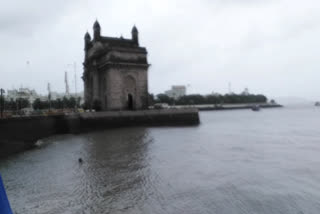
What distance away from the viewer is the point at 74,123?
100 feet

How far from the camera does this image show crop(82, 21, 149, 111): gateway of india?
124ft

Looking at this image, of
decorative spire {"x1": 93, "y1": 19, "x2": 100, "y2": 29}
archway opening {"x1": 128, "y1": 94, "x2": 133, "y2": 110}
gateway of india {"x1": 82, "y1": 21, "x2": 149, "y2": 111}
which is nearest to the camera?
gateway of india {"x1": 82, "y1": 21, "x2": 149, "y2": 111}

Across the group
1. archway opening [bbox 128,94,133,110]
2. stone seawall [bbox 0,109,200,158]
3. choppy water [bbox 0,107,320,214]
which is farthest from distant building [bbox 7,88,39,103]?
choppy water [bbox 0,107,320,214]

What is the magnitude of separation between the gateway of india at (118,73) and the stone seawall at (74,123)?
14.4 feet

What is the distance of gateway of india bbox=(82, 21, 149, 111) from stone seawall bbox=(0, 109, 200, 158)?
4.37 m

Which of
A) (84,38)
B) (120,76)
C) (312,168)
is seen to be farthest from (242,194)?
(84,38)

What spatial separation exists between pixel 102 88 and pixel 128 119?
8853 millimetres

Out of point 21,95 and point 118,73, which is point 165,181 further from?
point 21,95

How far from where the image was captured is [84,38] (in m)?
48.0

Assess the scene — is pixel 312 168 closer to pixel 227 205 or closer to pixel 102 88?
pixel 227 205

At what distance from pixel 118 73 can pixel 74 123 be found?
1079 cm

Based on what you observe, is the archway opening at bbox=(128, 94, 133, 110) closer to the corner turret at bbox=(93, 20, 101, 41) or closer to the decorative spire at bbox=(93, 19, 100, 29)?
the corner turret at bbox=(93, 20, 101, 41)

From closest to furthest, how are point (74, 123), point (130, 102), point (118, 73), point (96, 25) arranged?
point (74, 123), point (118, 73), point (130, 102), point (96, 25)

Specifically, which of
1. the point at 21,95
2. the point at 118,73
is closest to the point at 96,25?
the point at 118,73
